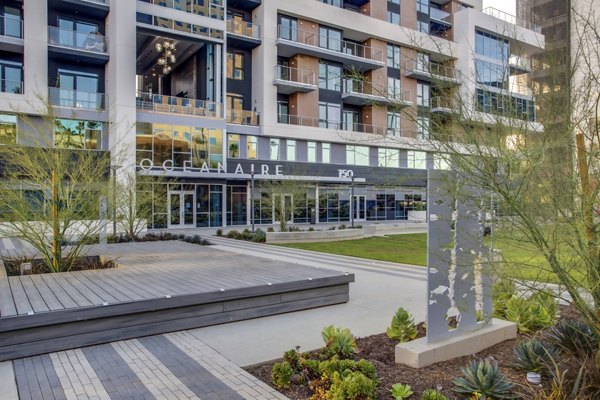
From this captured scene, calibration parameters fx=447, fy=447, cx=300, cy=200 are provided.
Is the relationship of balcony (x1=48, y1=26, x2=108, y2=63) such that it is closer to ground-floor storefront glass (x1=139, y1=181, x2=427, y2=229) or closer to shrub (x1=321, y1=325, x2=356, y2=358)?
ground-floor storefront glass (x1=139, y1=181, x2=427, y2=229)

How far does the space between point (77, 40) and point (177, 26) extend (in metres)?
5.87

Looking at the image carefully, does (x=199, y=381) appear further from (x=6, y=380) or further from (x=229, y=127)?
(x=229, y=127)

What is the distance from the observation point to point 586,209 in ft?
10.9

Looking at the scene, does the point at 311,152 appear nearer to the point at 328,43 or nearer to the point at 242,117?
the point at 242,117

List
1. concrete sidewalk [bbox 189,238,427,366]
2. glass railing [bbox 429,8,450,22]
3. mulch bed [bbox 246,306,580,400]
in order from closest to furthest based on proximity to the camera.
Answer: mulch bed [bbox 246,306,580,400], concrete sidewalk [bbox 189,238,427,366], glass railing [bbox 429,8,450,22]

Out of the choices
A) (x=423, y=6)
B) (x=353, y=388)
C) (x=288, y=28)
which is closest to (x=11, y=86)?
(x=288, y=28)

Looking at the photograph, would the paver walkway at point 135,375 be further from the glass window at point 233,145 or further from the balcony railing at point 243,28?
the balcony railing at point 243,28

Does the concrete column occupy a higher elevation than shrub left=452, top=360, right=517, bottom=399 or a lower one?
higher

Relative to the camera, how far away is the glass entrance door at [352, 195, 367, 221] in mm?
39094

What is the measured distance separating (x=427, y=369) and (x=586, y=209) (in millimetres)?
2355

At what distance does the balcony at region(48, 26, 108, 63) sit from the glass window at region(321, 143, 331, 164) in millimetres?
17107

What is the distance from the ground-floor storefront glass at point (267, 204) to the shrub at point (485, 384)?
1872 cm

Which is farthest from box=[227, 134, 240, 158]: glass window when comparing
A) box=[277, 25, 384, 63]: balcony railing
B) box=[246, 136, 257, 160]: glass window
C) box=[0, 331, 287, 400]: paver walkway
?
box=[0, 331, 287, 400]: paver walkway

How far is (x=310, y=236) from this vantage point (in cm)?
2098
